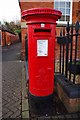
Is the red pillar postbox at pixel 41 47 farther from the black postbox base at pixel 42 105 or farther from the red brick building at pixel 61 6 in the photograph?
the red brick building at pixel 61 6

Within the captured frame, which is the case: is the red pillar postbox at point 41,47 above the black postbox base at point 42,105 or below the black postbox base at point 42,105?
above

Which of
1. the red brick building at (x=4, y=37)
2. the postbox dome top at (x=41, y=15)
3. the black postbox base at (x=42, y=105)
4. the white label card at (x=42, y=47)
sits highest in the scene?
the red brick building at (x=4, y=37)

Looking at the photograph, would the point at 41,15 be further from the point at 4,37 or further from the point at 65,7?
the point at 4,37

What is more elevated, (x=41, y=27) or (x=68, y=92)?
(x=41, y=27)

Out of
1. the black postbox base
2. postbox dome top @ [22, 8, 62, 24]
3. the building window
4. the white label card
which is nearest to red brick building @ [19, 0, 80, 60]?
the building window

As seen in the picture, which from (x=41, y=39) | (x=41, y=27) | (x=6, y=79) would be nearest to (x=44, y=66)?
(x=41, y=39)

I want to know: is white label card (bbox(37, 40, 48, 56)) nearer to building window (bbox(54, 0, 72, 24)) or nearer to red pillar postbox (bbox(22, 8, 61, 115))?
red pillar postbox (bbox(22, 8, 61, 115))

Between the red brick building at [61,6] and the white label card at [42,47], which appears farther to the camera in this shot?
the red brick building at [61,6]

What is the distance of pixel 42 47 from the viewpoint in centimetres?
317

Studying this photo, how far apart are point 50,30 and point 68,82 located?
120 centimetres

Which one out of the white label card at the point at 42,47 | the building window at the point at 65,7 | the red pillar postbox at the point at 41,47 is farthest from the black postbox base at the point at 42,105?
the building window at the point at 65,7

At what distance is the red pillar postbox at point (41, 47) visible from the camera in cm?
305

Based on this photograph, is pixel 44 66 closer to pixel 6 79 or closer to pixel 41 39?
pixel 41 39

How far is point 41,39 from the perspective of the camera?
312 centimetres
